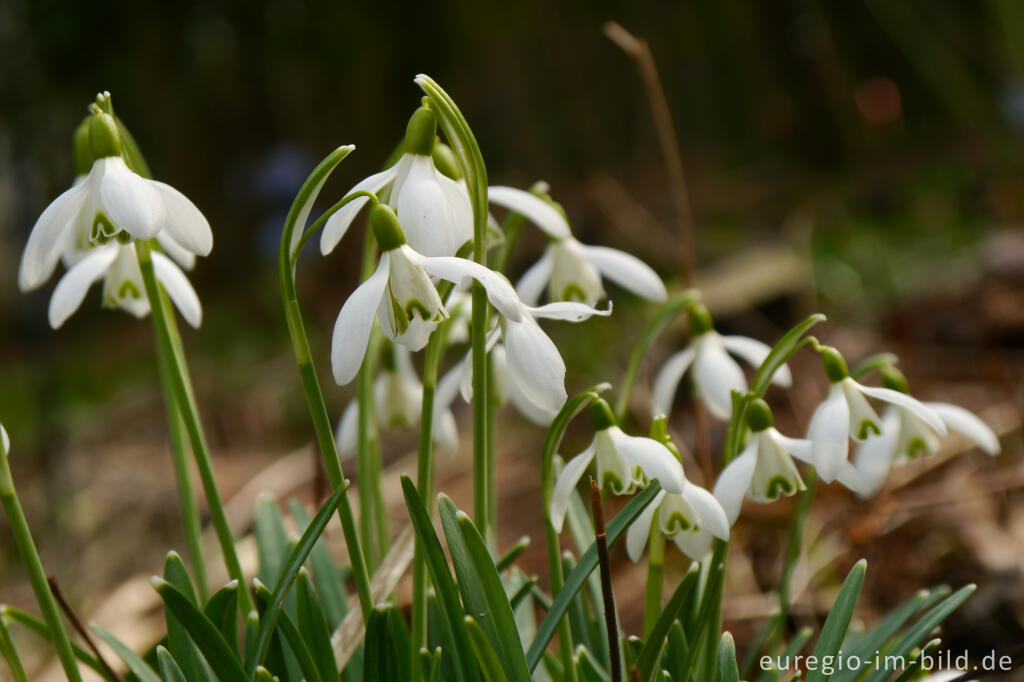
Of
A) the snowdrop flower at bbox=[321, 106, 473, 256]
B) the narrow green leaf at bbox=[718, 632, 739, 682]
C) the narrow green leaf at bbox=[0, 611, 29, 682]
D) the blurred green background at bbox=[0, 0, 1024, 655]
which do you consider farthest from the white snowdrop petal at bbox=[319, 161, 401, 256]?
the blurred green background at bbox=[0, 0, 1024, 655]

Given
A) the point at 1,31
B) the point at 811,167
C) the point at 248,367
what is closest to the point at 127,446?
the point at 248,367

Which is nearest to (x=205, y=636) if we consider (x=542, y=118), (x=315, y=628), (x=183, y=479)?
(x=315, y=628)

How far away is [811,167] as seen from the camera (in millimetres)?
5578

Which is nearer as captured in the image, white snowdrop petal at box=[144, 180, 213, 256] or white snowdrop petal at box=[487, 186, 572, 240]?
white snowdrop petal at box=[144, 180, 213, 256]

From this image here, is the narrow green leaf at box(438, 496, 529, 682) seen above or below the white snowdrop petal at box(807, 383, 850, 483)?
below

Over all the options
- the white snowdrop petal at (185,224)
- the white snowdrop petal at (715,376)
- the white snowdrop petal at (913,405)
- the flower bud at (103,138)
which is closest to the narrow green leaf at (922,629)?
the white snowdrop petal at (913,405)

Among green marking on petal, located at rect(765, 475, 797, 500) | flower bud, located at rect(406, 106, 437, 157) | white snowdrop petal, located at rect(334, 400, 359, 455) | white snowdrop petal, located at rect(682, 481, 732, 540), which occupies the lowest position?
green marking on petal, located at rect(765, 475, 797, 500)

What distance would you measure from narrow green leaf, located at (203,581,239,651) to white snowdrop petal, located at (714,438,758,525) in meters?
0.45

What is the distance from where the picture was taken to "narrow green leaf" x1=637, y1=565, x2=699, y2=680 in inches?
31.7

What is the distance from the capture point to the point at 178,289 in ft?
3.19

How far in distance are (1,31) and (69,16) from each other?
5.48 feet

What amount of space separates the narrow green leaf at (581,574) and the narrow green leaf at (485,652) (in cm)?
6

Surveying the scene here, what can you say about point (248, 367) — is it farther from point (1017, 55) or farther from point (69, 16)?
point (1017, 55)

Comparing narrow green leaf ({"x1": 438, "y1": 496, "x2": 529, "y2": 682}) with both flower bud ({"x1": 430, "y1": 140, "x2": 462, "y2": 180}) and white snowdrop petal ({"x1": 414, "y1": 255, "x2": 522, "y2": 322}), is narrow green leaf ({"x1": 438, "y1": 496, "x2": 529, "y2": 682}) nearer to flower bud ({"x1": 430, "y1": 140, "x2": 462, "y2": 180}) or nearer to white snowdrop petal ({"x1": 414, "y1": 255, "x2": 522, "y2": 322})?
white snowdrop petal ({"x1": 414, "y1": 255, "x2": 522, "y2": 322})
